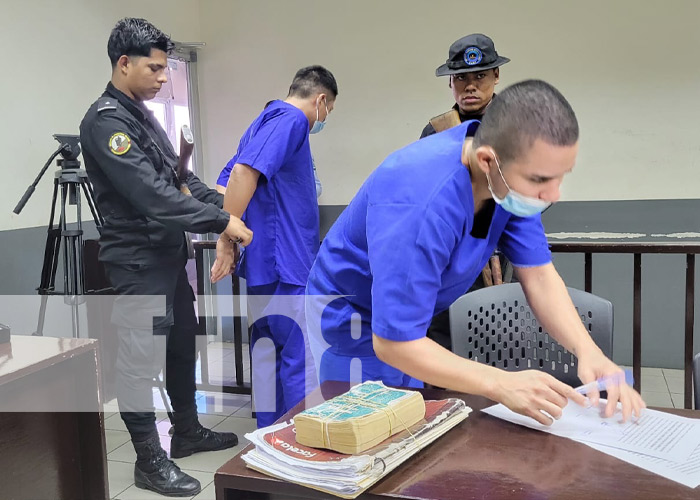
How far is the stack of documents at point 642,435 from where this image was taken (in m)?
0.93

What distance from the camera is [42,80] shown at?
308cm

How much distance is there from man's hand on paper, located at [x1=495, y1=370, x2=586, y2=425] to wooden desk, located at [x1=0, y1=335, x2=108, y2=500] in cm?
97

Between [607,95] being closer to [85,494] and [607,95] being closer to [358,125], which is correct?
[358,125]

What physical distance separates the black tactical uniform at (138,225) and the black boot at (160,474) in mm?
56

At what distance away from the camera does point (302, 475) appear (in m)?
0.90

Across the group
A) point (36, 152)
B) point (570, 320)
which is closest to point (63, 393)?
point (570, 320)

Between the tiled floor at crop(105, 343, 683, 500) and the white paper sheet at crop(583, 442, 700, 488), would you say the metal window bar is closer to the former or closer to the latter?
the tiled floor at crop(105, 343, 683, 500)

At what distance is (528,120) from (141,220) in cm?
159

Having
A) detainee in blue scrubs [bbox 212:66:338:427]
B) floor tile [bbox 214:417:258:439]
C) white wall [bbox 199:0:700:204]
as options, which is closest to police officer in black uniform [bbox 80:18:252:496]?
detainee in blue scrubs [bbox 212:66:338:427]

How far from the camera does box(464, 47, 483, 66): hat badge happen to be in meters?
2.19

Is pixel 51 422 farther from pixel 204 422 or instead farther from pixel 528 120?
pixel 204 422

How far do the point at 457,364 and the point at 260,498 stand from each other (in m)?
→ 0.38

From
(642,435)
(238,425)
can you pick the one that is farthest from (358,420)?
(238,425)

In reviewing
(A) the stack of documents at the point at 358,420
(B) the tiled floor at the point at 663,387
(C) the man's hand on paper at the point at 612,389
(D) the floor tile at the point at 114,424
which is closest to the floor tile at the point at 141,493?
(D) the floor tile at the point at 114,424
